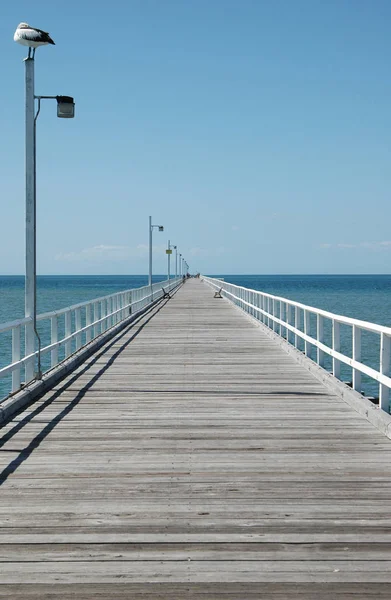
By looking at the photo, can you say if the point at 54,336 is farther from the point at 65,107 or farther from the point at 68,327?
the point at 65,107

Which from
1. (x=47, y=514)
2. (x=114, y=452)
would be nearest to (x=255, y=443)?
(x=114, y=452)

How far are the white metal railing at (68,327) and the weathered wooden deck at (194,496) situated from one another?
647 mm

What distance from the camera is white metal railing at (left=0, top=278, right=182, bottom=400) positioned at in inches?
402

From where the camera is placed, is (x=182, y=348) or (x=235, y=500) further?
(x=182, y=348)

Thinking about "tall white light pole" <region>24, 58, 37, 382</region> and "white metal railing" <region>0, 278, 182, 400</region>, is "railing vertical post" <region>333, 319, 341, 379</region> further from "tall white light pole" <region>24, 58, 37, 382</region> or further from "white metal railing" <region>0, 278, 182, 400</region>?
"tall white light pole" <region>24, 58, 37, 382</region>

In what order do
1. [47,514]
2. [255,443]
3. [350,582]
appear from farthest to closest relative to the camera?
1. [255,443]
2. [47,514]
3. [350,582]

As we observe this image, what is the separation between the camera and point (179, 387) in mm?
11766

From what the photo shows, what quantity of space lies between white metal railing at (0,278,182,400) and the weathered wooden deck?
2.12ft

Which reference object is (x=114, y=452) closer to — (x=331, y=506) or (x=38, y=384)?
(x=331, y=506)

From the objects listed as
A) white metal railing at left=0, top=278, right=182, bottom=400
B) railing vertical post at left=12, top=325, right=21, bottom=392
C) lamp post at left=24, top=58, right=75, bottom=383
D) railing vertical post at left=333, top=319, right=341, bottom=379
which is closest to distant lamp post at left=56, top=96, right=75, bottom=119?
lamp post at left=24, top=58, right=75, bottom=383

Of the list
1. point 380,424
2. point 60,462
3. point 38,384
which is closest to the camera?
point 60,462

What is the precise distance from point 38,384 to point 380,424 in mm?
5152

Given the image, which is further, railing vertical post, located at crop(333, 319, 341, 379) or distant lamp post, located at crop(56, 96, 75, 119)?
distant lamp post, located at crop(56, 96, 75, 119)

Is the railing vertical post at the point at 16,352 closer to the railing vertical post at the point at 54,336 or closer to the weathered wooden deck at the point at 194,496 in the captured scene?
the weathered wooden deck at the point at 194,496
